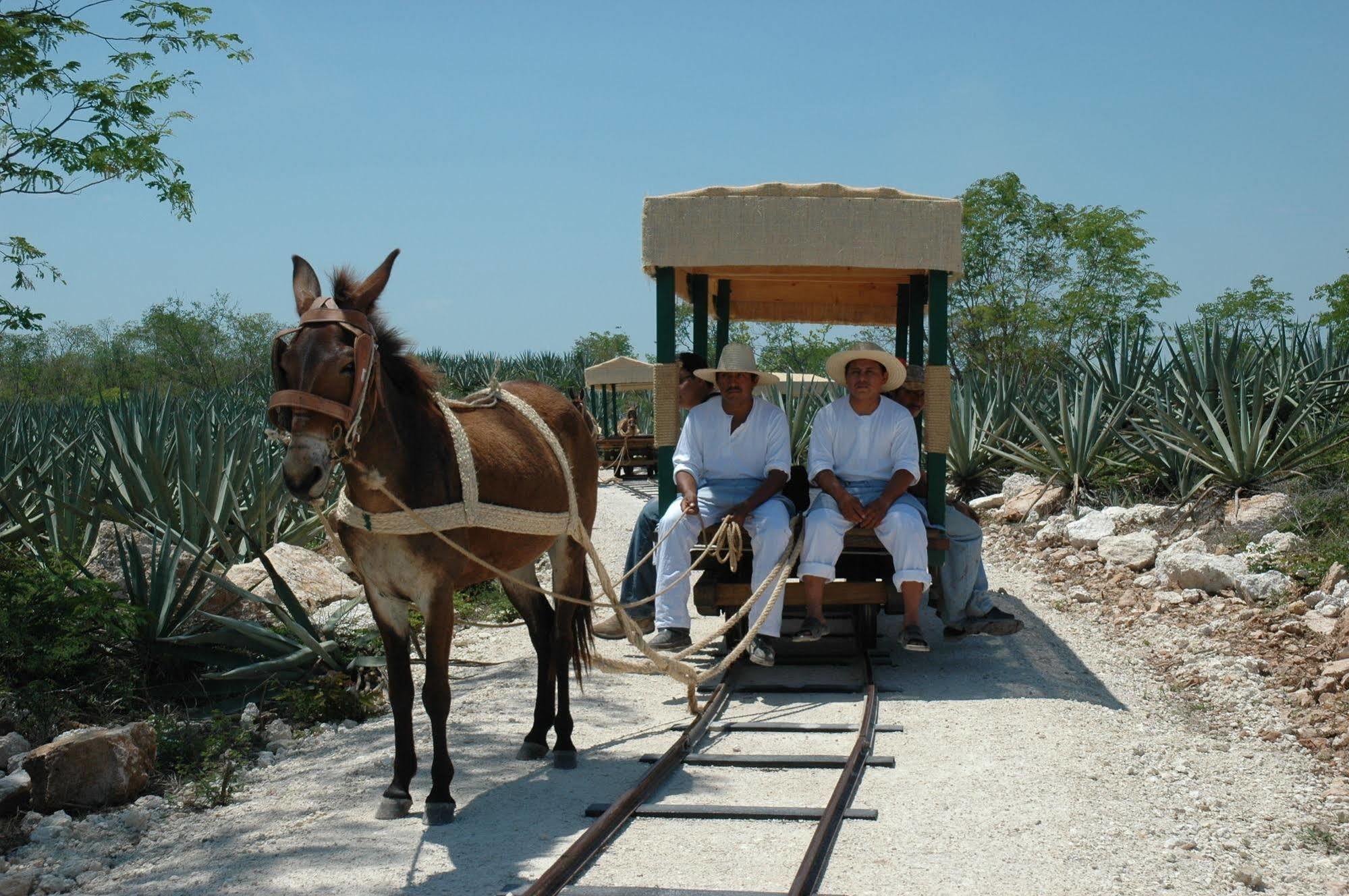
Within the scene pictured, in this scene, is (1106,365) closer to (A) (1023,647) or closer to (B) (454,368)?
(A) (1023,647)

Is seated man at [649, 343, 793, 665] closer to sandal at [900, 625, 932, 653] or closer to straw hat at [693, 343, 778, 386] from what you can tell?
straw hat at [693, 343, 778, 386]

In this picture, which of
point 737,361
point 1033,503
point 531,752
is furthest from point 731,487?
point 1033,503

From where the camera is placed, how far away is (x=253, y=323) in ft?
171

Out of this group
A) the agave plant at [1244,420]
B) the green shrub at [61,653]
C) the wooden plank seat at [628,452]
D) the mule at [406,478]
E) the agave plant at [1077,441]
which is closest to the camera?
the mule at [406,478]

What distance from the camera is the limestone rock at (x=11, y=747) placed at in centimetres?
529

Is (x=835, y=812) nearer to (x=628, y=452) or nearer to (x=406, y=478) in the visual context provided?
(x=406, y=478)

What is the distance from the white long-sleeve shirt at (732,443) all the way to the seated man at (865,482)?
0.77 ft

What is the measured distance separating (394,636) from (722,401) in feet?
10.1

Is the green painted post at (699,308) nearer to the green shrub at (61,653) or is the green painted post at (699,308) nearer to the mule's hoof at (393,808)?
the green shrub at (61,653)

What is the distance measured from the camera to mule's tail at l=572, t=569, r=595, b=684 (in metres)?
5.69

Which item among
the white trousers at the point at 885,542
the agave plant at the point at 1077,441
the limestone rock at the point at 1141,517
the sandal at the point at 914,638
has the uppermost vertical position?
the agave plant at the point at 1077,441

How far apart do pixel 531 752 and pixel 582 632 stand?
0.72 m

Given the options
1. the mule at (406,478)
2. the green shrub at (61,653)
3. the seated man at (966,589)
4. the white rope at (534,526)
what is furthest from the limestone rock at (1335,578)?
the green shrub at (61,653)

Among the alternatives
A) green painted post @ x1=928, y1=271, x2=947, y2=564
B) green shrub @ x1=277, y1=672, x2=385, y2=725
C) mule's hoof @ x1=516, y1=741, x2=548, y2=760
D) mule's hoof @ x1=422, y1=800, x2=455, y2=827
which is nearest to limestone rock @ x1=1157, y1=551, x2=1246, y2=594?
green painted post @ x1=928, y1=271, x2=947, y2=564
